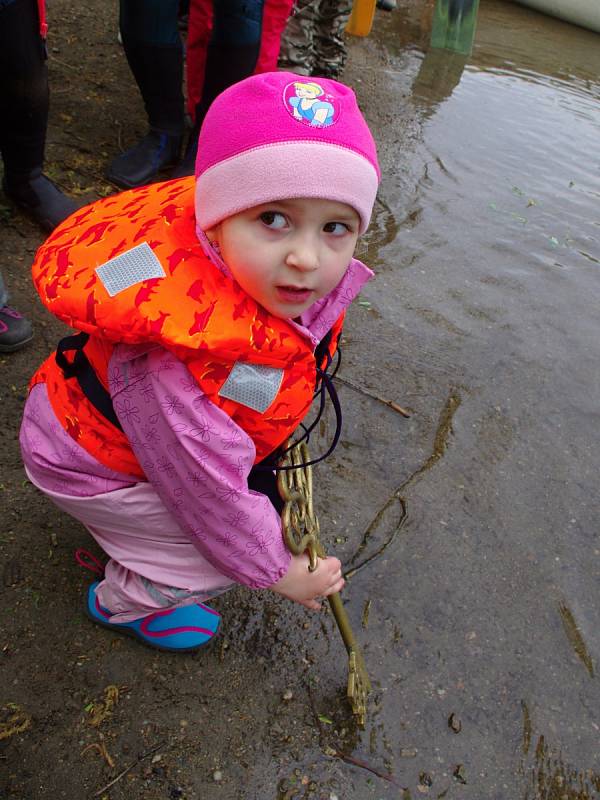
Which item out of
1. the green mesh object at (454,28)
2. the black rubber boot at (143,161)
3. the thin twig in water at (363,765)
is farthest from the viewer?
the green mesh object at (454,28)

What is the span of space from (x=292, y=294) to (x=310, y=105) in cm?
32

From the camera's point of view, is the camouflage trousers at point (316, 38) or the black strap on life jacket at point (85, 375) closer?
the black strap on life jacket at point (85, 375)

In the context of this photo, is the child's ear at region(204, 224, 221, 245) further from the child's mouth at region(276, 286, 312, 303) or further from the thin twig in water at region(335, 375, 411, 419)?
the thin twig in water at region(335, 375, 411, 419)

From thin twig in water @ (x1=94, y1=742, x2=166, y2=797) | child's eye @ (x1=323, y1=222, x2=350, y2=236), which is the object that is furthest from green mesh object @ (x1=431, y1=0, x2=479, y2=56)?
thin twig in water @ (x1=94, y1=742, x2=166, y2=797)

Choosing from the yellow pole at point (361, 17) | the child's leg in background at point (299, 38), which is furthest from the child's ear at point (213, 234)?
the yellow pole at point (361, 17)

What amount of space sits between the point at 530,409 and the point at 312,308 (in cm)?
147

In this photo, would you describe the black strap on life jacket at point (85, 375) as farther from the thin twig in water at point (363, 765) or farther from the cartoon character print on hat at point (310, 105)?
the thin twig in water at point (363, 765)

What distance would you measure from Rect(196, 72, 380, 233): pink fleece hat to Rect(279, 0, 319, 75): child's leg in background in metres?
3.36

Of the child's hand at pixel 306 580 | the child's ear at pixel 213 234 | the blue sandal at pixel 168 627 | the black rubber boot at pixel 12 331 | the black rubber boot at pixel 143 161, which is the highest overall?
the child's ear at pixel 213 234

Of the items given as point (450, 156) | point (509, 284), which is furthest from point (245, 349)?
point (450, 156)

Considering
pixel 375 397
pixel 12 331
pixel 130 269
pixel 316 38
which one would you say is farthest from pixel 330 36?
pixel 130 269

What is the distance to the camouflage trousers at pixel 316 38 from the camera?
418 cm

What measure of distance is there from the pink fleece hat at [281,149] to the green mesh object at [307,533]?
0.58 m

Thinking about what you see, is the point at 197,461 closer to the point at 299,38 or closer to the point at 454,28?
the point at 299,38
